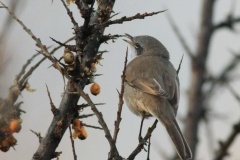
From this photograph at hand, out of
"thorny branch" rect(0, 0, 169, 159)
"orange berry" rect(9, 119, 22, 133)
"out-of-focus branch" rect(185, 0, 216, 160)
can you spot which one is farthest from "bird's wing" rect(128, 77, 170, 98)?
"orange berry" rect(9, 119, 22, 133)

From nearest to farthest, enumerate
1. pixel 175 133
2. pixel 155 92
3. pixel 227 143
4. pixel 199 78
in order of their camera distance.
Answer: pixel 227 143 → pixel 175 133 → pixel 155 92 → pixel 199 78

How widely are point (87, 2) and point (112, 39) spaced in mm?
457

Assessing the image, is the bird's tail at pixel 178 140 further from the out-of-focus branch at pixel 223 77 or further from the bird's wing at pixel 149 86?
the out-of-focus branch at pixel 223 77

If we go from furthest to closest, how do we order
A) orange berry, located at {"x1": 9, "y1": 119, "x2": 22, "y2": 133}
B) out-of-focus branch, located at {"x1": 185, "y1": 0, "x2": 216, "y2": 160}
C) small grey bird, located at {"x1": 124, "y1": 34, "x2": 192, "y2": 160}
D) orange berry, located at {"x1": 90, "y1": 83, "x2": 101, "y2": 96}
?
out-of-focus branch, located at {"x1": 185, "y1": 0, "x2": 216, "y2": 160}, small grey bird, located at {"x1": 124, "y1": 34, "x2": 192, "y2": 160}, orange berry, located at {"x1": 90, "y1": 83, "x2": 101, "y2": 96}, orange berry, located at {"x1": 9, "y1": 119, "x2": 22, "y2": 133}

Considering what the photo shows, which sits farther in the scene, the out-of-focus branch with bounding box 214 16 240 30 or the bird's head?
the bird's head

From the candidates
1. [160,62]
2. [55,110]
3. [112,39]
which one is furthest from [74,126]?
[160,62]

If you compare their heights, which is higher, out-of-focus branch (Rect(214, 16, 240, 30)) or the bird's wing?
out-of-focus branch (Rect(214, 16, 240, 30))

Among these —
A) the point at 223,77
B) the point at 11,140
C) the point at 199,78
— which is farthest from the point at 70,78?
the point at 199,78

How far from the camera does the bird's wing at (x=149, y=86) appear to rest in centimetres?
445

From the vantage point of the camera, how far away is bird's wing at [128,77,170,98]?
445cm

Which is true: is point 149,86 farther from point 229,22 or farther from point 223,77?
point 229,22

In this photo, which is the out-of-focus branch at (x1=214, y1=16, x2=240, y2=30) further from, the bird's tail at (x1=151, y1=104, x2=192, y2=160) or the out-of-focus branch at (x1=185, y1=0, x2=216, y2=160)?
the bird's tail at (x1=151, y1=104, x2=192, y2=160)

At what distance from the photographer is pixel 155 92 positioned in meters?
4.46

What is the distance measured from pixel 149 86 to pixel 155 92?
7.6 inches
